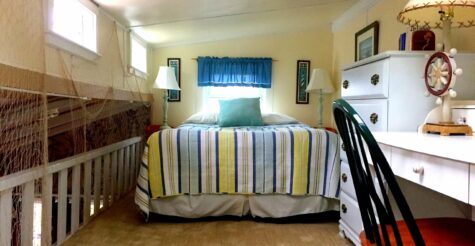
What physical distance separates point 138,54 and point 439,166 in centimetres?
364

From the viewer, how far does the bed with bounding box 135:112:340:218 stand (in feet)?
8.53

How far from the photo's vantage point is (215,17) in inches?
131

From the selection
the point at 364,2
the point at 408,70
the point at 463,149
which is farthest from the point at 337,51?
the point at 463,149

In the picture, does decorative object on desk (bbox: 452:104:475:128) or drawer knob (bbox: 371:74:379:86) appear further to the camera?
drawer knob (bbox: 371:74:379:86)

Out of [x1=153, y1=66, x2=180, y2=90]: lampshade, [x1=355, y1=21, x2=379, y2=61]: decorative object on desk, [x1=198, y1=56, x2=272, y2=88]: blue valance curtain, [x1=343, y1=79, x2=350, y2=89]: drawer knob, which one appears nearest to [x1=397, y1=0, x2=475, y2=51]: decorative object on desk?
[x1=343, y1=79, x2=350, y2=89]: drawer knob

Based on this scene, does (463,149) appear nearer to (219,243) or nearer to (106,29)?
(219,243)

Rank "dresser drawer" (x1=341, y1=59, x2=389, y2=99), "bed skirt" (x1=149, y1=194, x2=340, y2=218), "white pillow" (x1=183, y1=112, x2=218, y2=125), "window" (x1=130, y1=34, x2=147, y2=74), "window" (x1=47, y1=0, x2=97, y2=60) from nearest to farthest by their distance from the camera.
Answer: "dresser drawer" (x1=341, y1=59, x2=389, y2=99)
"window" (x1=47, y1=0, x2=97, y2=60)
"bed skirt" (x1=149, y1=194, x2=340, y2=218)
"window" (x1=130, y1=34, x2=147, y2=74)
"white pillow" (x1=183, y1=112, x2=218, y2=125)

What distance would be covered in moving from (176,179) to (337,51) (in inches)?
109

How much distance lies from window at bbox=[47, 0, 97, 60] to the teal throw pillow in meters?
1.57

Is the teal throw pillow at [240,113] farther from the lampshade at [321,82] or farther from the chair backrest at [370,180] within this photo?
the chair backrest at [370,180]

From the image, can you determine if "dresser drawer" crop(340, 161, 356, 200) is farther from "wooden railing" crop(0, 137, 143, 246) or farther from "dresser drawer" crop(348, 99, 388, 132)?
"wooden railing" crop(0, 137, 143, 246)

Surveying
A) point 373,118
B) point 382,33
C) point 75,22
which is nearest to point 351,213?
point 373,118

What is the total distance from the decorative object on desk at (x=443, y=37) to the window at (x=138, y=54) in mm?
2797

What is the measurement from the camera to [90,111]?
2488 millimetres
